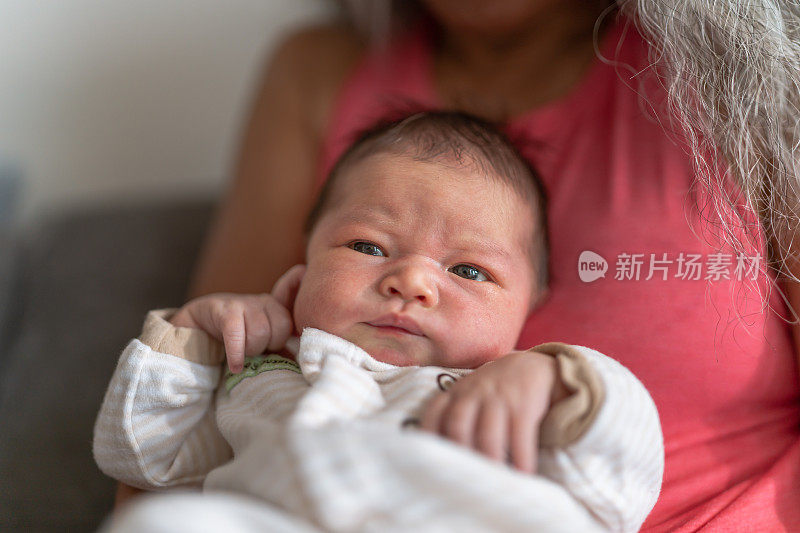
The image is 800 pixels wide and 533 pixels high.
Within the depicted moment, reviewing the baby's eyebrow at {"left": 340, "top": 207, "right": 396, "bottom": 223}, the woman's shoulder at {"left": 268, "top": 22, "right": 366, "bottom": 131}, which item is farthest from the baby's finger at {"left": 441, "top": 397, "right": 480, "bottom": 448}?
the woman's shoulder at {"left": 268, "top": 22, "right": 366, "bottom": 131}

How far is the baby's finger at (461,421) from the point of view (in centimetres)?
61

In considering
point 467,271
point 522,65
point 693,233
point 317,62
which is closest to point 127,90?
point 317,62

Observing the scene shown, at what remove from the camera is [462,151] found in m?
0.85

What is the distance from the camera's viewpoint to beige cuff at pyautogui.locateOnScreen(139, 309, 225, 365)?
811mm

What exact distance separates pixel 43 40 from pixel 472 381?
4.73 feet

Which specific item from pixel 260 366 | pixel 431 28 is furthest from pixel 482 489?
pixel 431 28

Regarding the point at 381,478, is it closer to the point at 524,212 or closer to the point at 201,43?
the point at 524,212

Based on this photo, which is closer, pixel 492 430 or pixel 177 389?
pixel 492 430

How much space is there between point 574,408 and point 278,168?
767 mm

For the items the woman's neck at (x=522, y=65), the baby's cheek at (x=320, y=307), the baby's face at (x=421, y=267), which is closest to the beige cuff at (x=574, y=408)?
the baby's face at (x=421, y=267)

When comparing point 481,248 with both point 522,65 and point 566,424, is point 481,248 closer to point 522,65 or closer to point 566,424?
point 566,424

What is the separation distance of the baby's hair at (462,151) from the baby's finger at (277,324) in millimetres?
131

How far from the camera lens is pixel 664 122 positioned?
0.91 meters

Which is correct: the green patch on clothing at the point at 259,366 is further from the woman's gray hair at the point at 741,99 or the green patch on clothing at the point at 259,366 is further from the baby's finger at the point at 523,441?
the woman's gray hair at the point at 741,99
